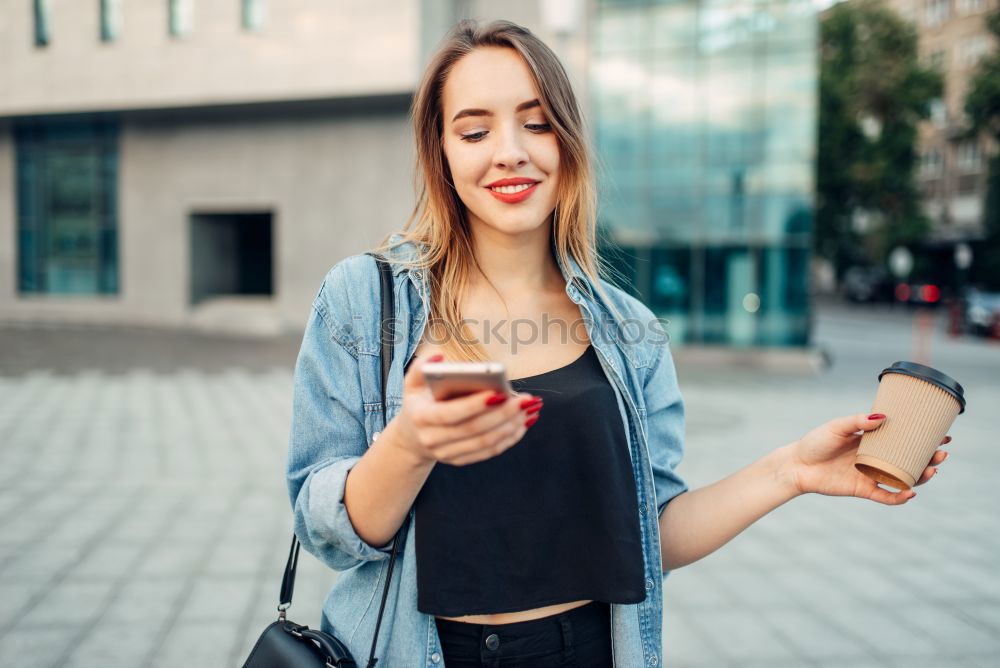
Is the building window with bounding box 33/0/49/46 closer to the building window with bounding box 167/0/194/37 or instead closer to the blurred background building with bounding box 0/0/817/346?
the blurred background building with bounding box 0/0/817/346

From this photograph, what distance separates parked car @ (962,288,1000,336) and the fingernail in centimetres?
2664

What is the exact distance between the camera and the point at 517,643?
152 cm

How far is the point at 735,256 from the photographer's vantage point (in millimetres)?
16500

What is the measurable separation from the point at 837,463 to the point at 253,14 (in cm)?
1916

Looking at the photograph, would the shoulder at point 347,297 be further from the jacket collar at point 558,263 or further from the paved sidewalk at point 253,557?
the paved sidewalk at point 253,557

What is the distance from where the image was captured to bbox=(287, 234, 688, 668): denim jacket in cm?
146

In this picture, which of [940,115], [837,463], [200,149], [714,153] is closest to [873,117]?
[940,115]

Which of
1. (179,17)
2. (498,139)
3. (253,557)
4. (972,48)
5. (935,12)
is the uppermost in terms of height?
(935,12)

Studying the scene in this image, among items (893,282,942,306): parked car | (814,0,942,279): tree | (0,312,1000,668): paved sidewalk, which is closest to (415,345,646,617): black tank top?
(0,312,1000,668): paved sidewalk

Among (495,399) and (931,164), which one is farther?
(931,164)

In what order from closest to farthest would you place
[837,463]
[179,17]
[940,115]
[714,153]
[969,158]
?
[837,463], [714,153], [179,17], [969,158], [940,115]

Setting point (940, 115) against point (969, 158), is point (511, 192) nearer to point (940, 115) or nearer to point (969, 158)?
point (969, 158)

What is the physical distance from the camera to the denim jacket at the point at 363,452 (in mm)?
1461

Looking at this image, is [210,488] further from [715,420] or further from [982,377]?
[982,377]
